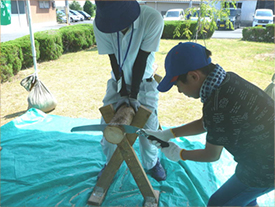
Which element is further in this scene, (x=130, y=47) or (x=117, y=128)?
(x=130, y=47)

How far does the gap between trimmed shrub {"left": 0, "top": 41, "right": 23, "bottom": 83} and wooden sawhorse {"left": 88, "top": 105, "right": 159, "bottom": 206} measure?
445cm

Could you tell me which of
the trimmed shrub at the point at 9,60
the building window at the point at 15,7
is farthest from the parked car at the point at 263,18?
the building window at the point at 15,7

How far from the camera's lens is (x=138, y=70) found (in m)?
1.91

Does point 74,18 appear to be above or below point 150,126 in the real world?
below

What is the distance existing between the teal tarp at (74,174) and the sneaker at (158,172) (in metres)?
0.05

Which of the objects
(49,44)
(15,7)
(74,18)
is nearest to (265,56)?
(49,44)

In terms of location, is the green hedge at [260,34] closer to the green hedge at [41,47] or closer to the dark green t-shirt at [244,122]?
the green hedge at [41,47]

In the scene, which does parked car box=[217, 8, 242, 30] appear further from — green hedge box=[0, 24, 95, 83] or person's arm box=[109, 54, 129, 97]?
person's arm box=[109, 54, 129, 97]

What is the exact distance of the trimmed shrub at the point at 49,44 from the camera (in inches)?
279

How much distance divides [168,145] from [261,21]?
15.8 m

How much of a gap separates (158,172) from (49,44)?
6413mm

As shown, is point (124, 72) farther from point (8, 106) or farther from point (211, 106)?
point (8, 106)

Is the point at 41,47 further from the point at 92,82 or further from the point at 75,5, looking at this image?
the point at 75,5

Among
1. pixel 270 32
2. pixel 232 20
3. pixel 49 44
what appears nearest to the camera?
pixel 49 44
